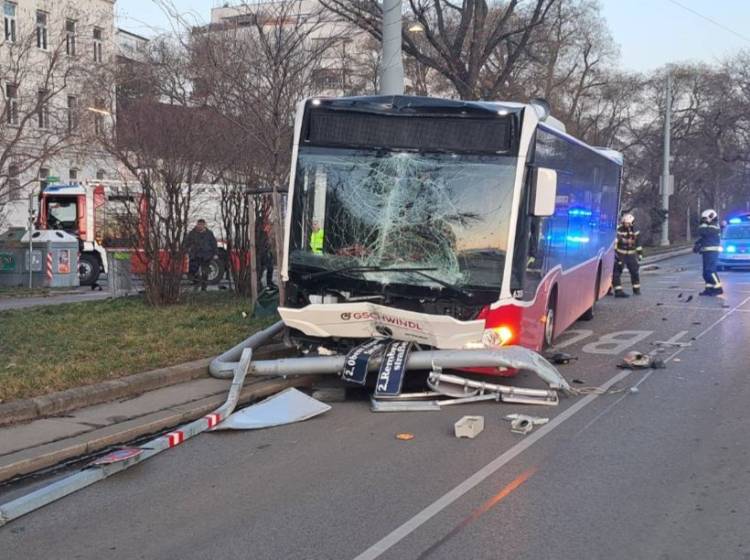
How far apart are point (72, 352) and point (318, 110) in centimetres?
399

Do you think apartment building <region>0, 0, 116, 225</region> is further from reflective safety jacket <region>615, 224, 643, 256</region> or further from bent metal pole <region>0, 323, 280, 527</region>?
bent metal pole <region>0, 323, 280, 527</region>

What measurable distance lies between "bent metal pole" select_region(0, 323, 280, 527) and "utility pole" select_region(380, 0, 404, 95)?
6.44 meters

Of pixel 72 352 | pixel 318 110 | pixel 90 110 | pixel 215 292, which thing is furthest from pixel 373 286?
pixel 90 110

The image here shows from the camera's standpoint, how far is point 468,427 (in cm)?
667

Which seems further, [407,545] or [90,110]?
[90,110]

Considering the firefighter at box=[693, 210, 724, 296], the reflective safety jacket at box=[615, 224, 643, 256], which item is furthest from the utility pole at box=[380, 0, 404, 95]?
the reflective safety jacket at box=[615, 224, 643, 256]

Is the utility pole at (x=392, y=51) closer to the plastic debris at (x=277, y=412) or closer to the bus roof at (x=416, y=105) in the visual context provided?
the bus roof at (x=416, y=105)

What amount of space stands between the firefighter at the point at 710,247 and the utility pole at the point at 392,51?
833cm

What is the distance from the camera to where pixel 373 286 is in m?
8.23

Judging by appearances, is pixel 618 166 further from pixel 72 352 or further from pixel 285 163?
pixel 72 352

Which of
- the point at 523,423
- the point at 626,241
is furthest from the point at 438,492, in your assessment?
the point at 626,241

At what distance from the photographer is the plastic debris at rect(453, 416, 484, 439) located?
261 inches

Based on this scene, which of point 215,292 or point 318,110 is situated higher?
point 318,110

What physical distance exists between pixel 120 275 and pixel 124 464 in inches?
420
